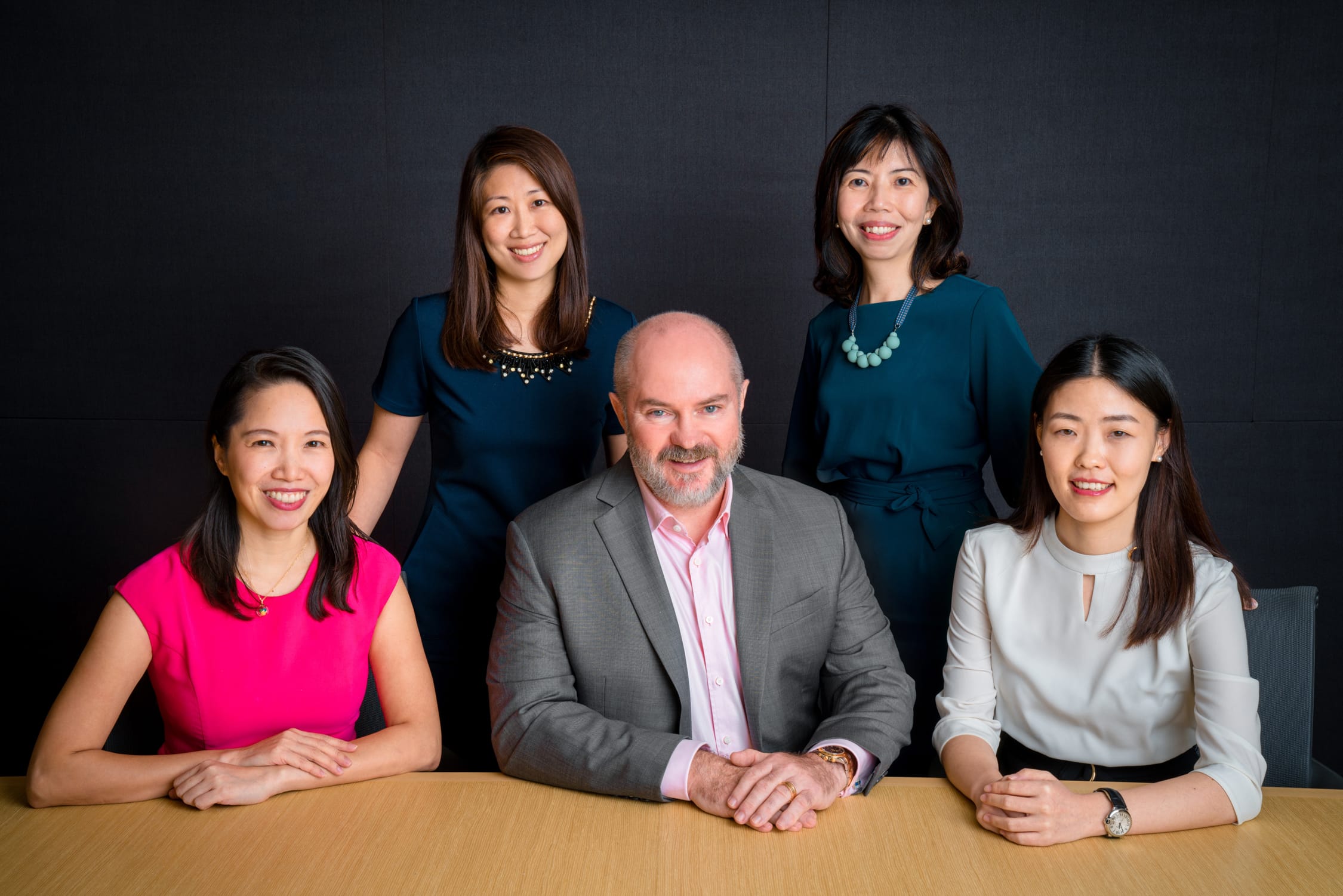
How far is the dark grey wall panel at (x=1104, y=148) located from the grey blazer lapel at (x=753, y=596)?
207 centimetres

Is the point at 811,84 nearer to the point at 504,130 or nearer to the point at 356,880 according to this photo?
the point at 504,130

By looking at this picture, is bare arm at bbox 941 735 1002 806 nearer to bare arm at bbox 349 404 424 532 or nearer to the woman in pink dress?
the woman in pink dress

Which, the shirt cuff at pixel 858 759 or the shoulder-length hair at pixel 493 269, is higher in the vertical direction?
the shoulder-length hair at pixel 493 269

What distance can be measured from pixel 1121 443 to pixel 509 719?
3.97ft

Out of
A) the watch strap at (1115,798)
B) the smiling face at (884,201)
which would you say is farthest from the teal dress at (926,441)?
the watch strap at (1115,798)

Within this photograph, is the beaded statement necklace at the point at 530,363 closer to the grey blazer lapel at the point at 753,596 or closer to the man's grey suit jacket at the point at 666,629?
the man's grey suit jacket at the point at 666,629

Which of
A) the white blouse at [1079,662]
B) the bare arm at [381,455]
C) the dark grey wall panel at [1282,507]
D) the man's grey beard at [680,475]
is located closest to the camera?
the white blouse at [1079,662]

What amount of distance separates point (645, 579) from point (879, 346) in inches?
33.6

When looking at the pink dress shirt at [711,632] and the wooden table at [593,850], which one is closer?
the wooden table at [593,850]

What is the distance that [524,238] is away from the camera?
2318 mm

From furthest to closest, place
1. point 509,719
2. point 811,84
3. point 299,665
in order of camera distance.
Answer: point 811,84 < point 299,665 < point 509,719

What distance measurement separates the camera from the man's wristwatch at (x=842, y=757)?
5.52 feet

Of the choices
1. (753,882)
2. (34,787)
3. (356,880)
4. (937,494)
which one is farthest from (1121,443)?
(34,787)

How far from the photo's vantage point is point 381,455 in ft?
8.18
